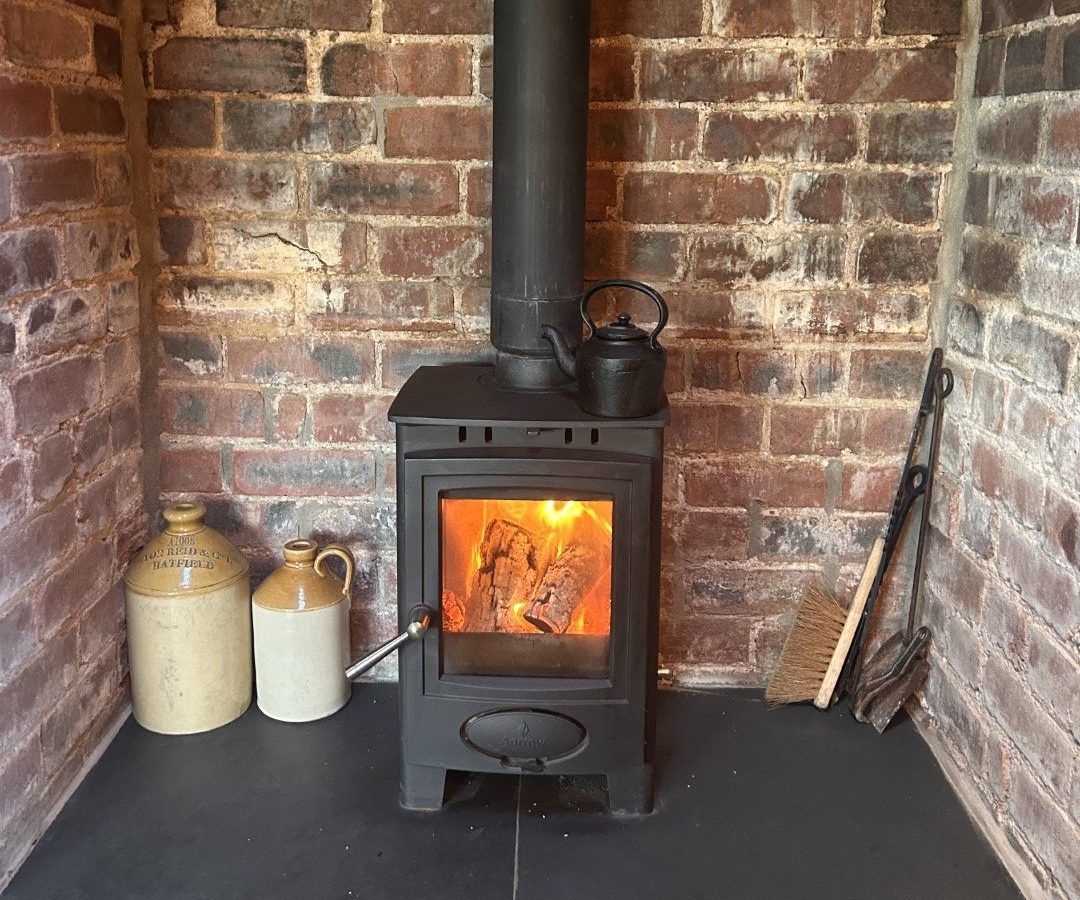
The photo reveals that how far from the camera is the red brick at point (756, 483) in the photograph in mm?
2205

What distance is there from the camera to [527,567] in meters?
1.85

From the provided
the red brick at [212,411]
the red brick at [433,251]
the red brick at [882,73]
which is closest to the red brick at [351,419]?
the red brick at [212,411]

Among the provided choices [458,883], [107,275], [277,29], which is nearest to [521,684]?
[458,883]

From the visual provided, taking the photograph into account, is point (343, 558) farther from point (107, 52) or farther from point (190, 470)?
point (107, 52)

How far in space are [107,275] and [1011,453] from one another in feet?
5.37

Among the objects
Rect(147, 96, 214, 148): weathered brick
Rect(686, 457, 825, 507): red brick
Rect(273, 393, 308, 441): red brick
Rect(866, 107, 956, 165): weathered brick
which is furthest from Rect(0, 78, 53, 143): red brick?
Rect(866, 107, 956, 165): weathered brick

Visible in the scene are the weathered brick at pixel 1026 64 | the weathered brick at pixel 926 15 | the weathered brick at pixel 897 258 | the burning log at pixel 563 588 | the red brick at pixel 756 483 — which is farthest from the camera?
the red brick at pixel 756 483

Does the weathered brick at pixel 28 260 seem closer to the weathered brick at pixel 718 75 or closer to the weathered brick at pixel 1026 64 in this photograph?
the weathered brick at pixel 718 75

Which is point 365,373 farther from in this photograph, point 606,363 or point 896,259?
point 896,259

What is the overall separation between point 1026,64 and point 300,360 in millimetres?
1416

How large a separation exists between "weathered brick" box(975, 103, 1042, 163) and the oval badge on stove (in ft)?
4.01

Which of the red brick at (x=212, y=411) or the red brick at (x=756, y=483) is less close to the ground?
the red brick at (x=212, y=411)

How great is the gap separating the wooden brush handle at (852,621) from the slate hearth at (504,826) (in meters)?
0.08

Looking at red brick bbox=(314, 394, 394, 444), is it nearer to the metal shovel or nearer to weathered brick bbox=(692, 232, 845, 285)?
weathered brick bbox=(692, 232, 845, 285)
